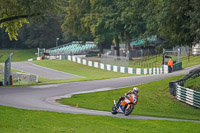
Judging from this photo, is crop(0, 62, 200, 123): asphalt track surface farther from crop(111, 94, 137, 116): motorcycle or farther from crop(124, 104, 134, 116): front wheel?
crop(124, 104, 134, 116): front wheel

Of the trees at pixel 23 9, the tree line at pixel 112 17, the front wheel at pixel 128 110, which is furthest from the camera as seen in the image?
the trees at pixel 23 9

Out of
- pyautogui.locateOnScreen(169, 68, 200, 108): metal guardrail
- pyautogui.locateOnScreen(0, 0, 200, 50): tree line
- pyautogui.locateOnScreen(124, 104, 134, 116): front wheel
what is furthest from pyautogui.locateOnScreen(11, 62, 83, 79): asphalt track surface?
pyautogui.locateOnScreen(124, 104, 134, 116): front wheel

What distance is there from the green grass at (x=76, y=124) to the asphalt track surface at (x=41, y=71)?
32.1 m

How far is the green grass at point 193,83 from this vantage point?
27.6 metres

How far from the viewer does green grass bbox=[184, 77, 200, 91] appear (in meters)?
27.6

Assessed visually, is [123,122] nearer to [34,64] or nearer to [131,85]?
[131,85]

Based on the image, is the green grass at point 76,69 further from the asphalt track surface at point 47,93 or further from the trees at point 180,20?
the trees at point 180,20

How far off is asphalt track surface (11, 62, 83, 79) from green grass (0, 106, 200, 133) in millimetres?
32150

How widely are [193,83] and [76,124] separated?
52.9 ft

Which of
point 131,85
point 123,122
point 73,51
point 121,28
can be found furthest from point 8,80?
point 73,51

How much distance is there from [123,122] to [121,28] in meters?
53.9

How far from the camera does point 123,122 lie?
15.9 m

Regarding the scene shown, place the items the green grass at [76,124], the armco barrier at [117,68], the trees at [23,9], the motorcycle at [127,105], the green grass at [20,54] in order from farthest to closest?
1. the green grass at [20,54]
2. the armco barrier at [117,68]
3. the trees at [23,9]
4. the motorcycle at [127,105]
5. the green grass at [76,124]

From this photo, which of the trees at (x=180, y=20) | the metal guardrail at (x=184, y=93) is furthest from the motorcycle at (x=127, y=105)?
the metal guardrail at (x=184, y=93)
